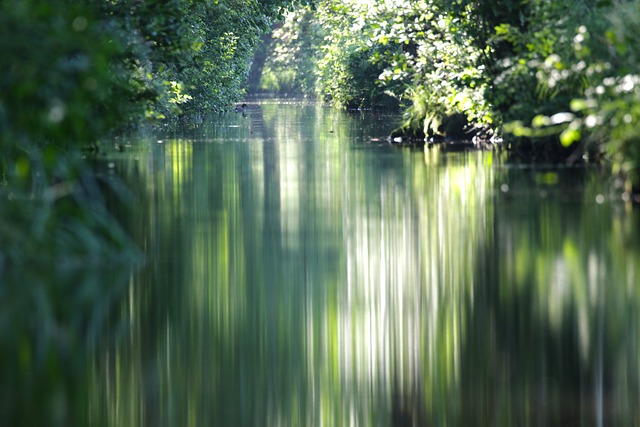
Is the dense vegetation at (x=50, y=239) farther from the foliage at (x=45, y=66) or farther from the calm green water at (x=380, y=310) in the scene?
the calm green water at (x=380, y=310)

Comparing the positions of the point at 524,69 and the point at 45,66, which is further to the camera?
the point at 524,69

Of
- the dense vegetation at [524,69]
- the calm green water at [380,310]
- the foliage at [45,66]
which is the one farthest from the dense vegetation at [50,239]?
the dense vegetation at [524,69]

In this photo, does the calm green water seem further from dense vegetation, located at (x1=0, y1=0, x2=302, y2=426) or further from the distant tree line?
the distant tree line

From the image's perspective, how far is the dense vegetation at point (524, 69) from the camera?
15359mm

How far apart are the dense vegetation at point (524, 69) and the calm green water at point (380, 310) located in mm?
1165

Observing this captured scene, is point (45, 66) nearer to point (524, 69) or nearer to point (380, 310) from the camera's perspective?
point (380, 310)

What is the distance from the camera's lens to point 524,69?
75.4ft

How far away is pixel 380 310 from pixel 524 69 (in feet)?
45.8

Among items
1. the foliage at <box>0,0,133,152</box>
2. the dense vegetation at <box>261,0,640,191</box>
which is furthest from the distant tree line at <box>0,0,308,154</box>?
the dense vegetation at <box>261,0,640,191</box>

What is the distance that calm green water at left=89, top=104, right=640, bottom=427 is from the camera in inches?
283

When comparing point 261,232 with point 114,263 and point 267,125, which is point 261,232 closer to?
point 114,263

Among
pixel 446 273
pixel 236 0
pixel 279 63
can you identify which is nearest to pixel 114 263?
pixel 446 273

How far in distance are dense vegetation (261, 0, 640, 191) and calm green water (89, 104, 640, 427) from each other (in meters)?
1.17

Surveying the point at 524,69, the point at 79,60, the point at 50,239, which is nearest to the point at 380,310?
the point at 79,60
